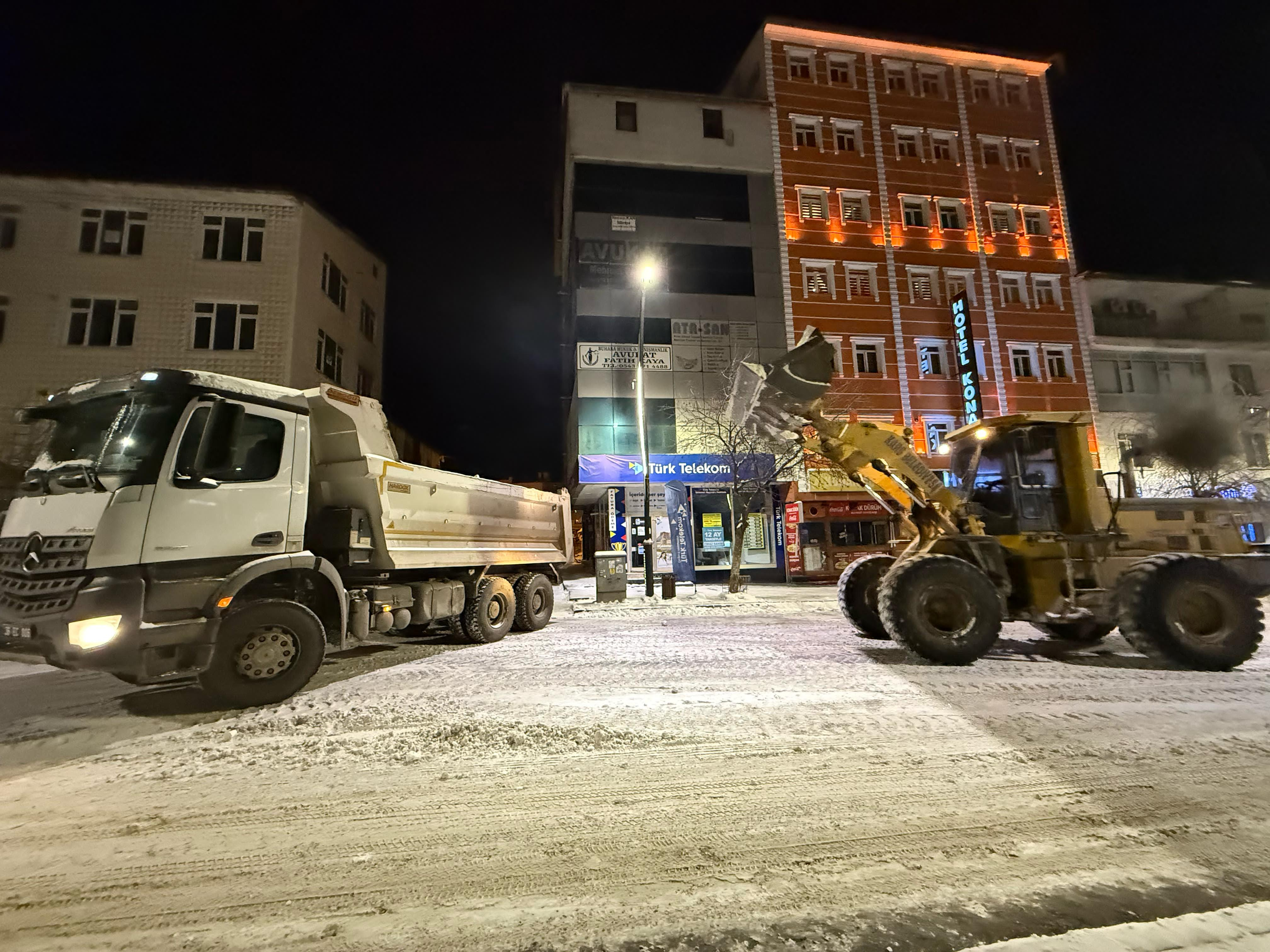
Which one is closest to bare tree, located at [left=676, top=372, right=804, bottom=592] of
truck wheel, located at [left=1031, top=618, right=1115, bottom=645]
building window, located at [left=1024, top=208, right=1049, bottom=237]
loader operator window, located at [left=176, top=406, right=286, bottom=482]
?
truck wheel, located at [left=1031, top=618, right=1115, bottom=645]

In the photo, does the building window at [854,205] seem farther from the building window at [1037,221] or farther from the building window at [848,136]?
the building window at [1037,221]

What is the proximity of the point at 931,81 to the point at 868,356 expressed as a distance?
52.8 ft

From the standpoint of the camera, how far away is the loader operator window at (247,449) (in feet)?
17.6

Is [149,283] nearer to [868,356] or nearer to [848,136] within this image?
[868,356]

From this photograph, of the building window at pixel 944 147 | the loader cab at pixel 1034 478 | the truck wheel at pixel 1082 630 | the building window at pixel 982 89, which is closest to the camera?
the loader cab at pixel 1034 478

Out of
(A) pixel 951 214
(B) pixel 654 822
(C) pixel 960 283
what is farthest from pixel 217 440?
(A) pixel 951 214

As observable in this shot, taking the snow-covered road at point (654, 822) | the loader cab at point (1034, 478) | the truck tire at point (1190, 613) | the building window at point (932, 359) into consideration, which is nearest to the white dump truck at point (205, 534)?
the snow-covered road at point (654, 822)

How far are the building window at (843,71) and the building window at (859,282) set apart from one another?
10035mm

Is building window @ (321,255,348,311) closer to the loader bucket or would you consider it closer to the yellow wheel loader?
the yellow wheel loader

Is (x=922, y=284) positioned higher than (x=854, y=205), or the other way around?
(x=854, y=205)

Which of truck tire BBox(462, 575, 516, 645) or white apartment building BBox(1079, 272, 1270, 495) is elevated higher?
white apartment building BBox(1079, 272, 1270, 495)

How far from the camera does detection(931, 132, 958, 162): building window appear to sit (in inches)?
1140

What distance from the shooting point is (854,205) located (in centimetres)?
2791

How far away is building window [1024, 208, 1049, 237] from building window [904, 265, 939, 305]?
20.8ft
